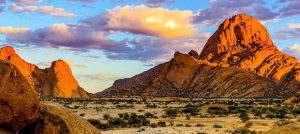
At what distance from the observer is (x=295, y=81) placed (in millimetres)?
154625

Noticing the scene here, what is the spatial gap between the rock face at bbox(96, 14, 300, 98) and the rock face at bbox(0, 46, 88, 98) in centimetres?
2932

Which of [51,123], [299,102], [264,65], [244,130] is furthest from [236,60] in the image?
[51,123]

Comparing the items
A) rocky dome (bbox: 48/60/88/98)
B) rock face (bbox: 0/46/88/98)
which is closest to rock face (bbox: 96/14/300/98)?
rocky dome (bbox: 48/60/88/98)

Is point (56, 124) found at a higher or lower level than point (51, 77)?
lower

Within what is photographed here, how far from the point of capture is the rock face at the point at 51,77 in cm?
14062

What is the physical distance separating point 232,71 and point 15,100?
491 ft

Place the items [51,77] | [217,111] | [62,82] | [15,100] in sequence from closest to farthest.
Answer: [15,100], [217,111], [62,82], [51,77]

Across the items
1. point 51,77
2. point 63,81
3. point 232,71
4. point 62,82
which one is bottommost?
point 62,82

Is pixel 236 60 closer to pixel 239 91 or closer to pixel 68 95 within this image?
pixel 239 91

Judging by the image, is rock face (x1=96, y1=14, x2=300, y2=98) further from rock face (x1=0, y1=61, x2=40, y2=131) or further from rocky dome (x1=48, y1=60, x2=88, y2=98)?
rock face (x1=0, y1=61, x2=40, y2=131)

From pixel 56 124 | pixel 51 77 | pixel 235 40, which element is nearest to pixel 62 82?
pixel 51 77

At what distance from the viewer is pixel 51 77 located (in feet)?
472

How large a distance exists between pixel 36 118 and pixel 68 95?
131723 mm

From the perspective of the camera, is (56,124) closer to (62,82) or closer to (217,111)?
(217,111)
